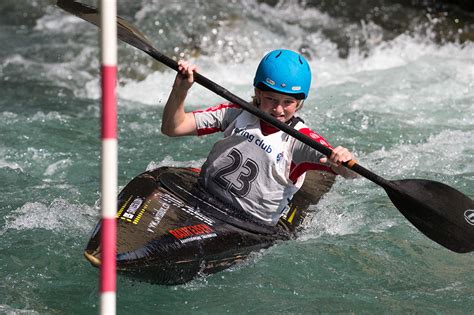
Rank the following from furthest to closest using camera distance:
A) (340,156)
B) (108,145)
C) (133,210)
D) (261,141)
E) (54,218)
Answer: (54,218) < (261,141) < (133,210) < (340,156) < (108,145)

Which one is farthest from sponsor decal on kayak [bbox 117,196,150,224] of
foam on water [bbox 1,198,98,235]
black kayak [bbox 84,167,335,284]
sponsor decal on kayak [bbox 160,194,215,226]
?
foam on water [bbox 1,198,98,235]

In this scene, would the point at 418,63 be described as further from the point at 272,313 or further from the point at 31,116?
the point at 272,313

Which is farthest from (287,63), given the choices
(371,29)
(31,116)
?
(371,29)

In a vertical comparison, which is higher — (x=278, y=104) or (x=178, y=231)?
(x=278, y=104)

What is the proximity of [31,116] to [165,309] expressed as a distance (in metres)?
3.95

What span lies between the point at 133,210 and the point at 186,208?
32cm

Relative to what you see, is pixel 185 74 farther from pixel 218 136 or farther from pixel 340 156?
pixel 218 136

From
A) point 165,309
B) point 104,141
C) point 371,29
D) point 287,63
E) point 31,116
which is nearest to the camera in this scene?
point 104,141

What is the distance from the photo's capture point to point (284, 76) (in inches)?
188

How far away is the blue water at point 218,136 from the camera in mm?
4723

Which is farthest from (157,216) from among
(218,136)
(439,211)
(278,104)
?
(218,136)

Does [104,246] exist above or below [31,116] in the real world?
above

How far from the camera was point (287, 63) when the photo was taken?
4.83 meters

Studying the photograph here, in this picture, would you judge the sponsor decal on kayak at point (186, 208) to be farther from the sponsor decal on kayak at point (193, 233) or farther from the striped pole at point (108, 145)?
the striped pole at point (108, 145)
